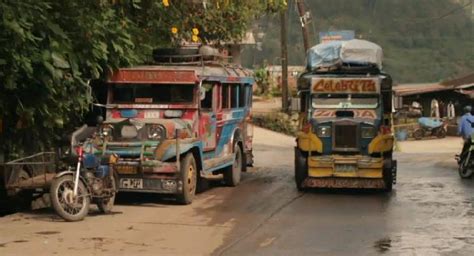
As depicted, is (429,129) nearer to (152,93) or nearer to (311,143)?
(311,143)

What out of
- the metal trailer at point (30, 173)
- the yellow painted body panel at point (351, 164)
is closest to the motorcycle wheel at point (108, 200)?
the metal trailer at point (30, 173)

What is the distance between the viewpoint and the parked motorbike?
39.4m

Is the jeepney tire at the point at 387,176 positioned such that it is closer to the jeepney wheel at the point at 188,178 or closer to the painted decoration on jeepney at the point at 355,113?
the painted decoration on jeepney at the point at 355,113

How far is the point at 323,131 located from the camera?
15016 millimetres

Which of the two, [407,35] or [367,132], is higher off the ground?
[407,35]

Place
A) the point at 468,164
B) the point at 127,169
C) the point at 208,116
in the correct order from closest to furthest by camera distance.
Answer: the point at 127,169, the point at 208,116, the point at 468,164

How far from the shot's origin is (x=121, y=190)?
40.7ft

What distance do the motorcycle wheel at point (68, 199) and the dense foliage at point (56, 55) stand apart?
4.35 feet

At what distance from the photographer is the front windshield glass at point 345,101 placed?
601 inches

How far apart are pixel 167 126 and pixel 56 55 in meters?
2.63

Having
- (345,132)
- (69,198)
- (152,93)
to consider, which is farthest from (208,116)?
(69,198)

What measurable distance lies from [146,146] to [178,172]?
69 centimetres

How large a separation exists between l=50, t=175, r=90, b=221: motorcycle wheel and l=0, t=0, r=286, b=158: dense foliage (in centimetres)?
132

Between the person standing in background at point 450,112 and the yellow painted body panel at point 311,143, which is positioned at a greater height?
the yellow painted body panel at point 311,143
